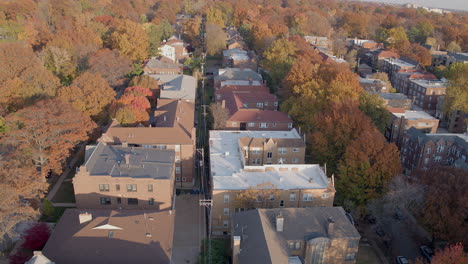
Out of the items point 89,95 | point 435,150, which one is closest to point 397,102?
point 435,150

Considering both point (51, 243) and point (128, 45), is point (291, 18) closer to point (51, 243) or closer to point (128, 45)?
point (128, 45)

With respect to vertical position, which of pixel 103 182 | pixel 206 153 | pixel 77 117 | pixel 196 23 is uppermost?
pixel 196 23

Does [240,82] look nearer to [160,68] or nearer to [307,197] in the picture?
[160,68]

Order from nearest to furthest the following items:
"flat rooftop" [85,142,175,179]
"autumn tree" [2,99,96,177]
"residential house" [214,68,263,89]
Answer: "flat rooftop" [85,142,175,179]
"autumn tree" [2,99,96,177]
"residential house" [214,68,263,89]

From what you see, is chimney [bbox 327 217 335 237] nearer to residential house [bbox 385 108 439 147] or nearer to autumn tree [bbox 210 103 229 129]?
autumn tree [bbox 210 103 229 129]

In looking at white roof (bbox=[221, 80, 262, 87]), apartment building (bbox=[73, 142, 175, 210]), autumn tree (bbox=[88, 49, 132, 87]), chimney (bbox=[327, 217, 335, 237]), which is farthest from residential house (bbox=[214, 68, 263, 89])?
chimney (bbox=[327, 217, 335, 237])

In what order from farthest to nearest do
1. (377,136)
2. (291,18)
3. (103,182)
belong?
(291,18) → (377,136) → (103,182)

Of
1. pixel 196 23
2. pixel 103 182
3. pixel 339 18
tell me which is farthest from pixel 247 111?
pixel 339 18
